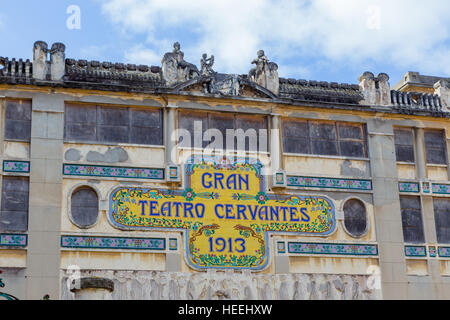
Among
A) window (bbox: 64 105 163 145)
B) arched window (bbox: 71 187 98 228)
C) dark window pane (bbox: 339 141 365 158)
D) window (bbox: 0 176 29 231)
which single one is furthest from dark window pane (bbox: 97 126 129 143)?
dark window pane (bbox: 339 141 365 158)

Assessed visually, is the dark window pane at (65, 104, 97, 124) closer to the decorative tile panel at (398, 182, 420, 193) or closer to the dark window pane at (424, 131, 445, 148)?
the decorative tile panel at (398, 182, 420, 193)

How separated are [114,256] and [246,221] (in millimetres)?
4169

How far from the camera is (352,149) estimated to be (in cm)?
2778

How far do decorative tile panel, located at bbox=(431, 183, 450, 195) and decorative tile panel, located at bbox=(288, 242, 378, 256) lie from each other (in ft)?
10.2

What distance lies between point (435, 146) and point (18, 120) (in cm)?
1375

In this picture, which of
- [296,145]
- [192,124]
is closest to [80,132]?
[192,124]

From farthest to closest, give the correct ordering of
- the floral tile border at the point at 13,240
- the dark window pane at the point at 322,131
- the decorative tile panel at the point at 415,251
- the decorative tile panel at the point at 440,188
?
1. the decorative tile panel at the point at 440,188
2. the dark window pane at the point at 322,131
3. the decorative tile panel at the point at 415,251
4. the floral tile border at the point at 13,240

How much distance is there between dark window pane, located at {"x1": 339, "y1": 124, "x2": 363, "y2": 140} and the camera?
27.9 metres

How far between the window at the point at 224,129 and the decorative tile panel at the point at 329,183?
4.61ft

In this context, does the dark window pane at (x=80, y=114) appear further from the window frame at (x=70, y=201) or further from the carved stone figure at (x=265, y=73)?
the carved stone figure at (x=265, y=73)

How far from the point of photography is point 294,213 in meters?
26.3

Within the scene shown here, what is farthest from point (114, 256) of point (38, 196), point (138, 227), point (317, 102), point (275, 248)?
point (317, 102)

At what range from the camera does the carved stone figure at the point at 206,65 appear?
26.8 metres

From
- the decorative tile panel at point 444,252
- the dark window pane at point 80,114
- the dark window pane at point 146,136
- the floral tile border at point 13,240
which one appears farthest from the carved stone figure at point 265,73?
the floral tile border at point 13,240
